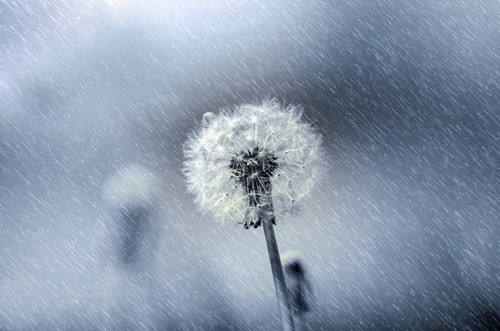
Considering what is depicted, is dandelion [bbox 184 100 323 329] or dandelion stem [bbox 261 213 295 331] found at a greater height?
dandelion [bbox 184 100 323 329]

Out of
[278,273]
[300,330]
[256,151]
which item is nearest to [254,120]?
[256,151]

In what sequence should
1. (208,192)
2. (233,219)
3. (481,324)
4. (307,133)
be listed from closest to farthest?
(233,219)
(208,192)
(307,133)
(481,324)

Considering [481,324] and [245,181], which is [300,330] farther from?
[481,324]

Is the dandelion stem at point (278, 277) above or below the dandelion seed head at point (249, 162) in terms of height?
below
